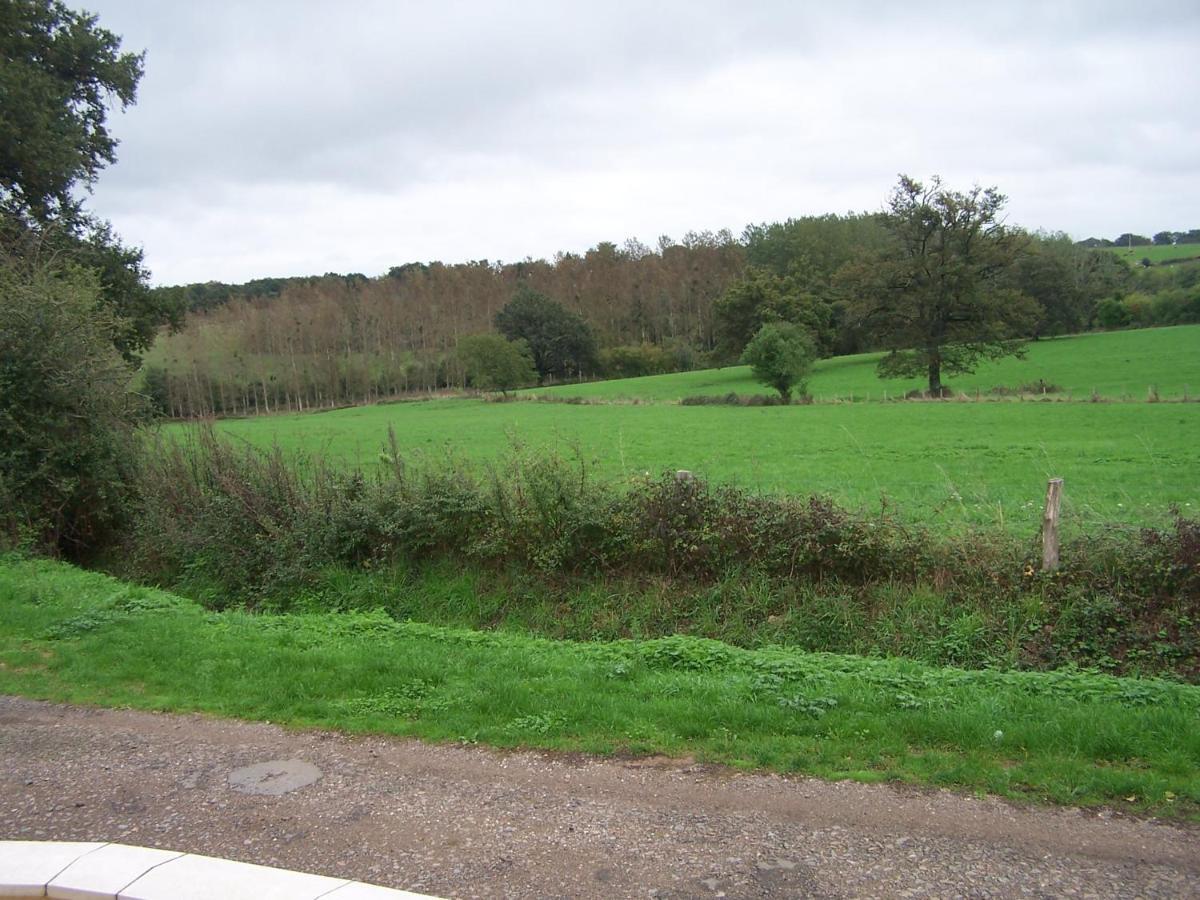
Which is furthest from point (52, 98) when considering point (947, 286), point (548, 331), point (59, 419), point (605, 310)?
point (605, 310)

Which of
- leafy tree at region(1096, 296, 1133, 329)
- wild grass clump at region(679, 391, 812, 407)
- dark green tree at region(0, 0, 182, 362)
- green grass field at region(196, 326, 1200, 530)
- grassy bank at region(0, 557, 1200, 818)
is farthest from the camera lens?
leafy tree at region(1096, 296, 1133, 329)

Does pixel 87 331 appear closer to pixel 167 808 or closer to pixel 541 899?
pixel 167 808

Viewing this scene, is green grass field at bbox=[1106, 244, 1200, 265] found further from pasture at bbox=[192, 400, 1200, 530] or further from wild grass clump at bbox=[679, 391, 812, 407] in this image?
pasture at bbox=[192, 400, 1200, 530]

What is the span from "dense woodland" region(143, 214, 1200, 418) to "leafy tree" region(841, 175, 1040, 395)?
1961cm

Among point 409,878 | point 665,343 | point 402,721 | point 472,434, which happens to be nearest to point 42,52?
point 472,434

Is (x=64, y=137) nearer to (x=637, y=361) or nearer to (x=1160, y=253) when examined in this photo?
(x=637, y=361)

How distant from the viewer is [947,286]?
51.1m

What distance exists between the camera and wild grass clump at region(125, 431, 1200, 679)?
8875mm

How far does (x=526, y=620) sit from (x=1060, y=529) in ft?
23.0

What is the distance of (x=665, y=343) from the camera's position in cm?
10106

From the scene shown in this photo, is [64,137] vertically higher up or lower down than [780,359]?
higher up

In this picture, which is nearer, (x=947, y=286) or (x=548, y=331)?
(x=947, y=286)

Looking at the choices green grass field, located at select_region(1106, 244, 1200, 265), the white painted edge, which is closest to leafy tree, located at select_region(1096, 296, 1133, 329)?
green grass field, located at select_region(1106, 244, 1200, 265)

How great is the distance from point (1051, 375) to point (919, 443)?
36082mm
